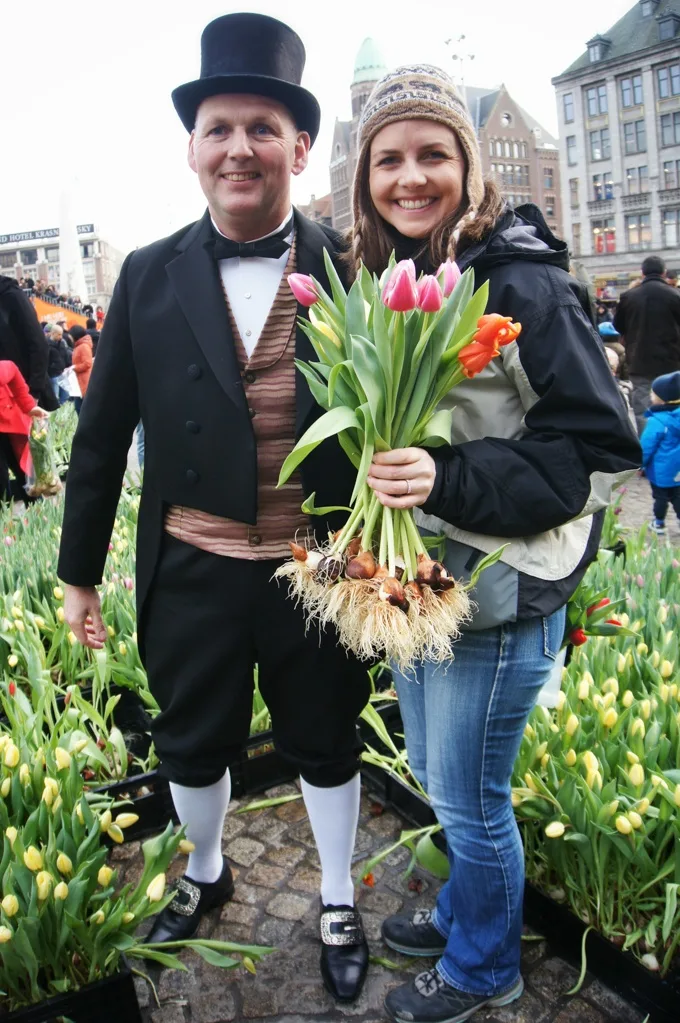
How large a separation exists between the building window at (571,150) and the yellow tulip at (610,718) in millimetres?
61920

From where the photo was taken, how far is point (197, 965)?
2137 millimetres

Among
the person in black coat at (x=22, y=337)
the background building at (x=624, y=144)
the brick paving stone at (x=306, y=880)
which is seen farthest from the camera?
the background building at (x=624, y=144)

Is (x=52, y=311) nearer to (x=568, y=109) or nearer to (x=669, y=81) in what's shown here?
(x=669, y=81)

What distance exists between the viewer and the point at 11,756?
2043mm

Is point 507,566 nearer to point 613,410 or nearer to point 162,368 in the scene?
point 613,410

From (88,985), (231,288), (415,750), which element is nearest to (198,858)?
(88,985)

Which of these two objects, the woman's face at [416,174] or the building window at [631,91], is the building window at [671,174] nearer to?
the building window at [631,91]

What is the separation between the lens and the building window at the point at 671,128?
171ft

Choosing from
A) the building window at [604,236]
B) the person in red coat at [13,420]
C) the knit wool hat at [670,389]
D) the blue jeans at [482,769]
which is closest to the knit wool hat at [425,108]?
the blue jeans at [482,769]

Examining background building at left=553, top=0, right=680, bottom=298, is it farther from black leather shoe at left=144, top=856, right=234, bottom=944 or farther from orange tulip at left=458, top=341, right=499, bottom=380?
orange tulip at left=458, top=341, right=499, bottom=380

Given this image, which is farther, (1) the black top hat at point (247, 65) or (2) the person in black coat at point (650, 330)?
(2) the person in black coat at point (650, 330)

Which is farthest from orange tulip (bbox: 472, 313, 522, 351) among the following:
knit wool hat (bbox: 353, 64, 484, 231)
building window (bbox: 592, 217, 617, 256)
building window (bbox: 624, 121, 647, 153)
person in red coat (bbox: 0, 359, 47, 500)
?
building window (bbox: 624, 121, 647, 153)

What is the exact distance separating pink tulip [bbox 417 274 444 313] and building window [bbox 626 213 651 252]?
57808mm

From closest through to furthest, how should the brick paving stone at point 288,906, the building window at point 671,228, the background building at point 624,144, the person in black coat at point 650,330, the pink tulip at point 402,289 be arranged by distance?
the pink tulip at point 402,289, the brick paving stone at point 288,906, the person in black coat at point 650,330, the building window at point 671,228, the background building at point 624,144
